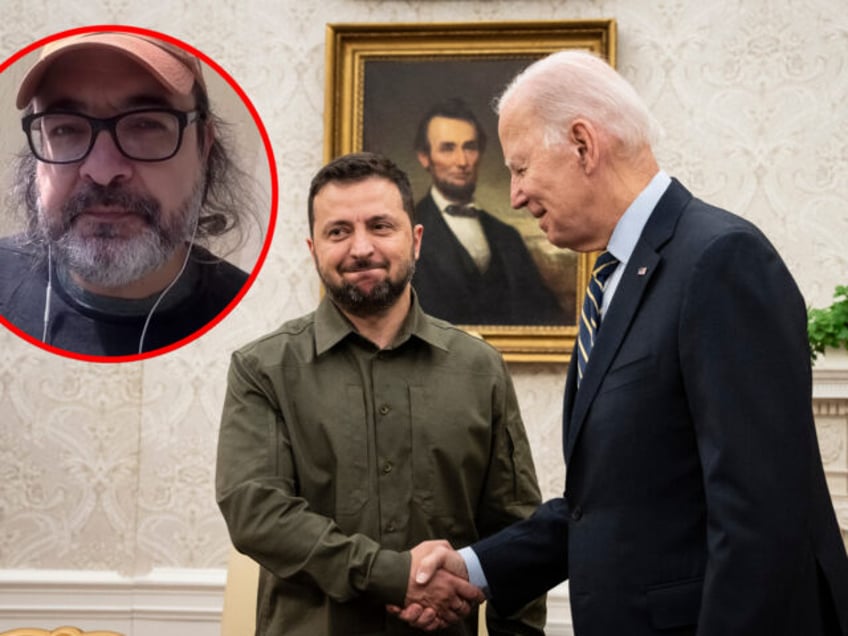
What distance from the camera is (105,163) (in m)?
4.64

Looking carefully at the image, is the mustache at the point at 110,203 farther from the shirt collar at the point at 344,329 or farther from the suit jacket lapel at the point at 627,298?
the suit jacket lapel at the point at 627,298

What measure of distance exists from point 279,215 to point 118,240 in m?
0.71

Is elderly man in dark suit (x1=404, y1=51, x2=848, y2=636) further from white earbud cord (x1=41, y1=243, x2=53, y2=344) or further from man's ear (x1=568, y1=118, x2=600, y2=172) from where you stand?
white earbud cord (x1=41, y1=243, x2=53, y2=344)

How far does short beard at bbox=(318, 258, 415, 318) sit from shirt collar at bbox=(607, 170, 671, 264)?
74 cm

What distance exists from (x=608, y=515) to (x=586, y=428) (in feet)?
0.57

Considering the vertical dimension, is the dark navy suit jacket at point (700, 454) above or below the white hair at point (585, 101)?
below

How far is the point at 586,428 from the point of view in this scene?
6.99 feet

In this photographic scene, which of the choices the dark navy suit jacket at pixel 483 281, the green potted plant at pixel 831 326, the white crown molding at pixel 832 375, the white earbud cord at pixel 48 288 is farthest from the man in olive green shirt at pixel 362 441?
the white earbud cord at pixel 48 288

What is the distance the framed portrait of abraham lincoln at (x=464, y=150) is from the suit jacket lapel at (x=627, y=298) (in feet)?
7.43

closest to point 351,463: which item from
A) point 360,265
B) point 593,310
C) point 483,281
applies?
point 360,265

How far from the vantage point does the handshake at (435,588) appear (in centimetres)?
260

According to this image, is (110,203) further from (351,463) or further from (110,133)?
(351,463)

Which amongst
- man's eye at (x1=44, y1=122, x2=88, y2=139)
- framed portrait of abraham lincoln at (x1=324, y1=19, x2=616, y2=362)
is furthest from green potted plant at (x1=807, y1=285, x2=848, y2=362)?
man's eye at (x1=44, y1=122, x2=88, y2=139)

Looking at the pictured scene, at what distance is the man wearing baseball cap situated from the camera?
15.2 feet
